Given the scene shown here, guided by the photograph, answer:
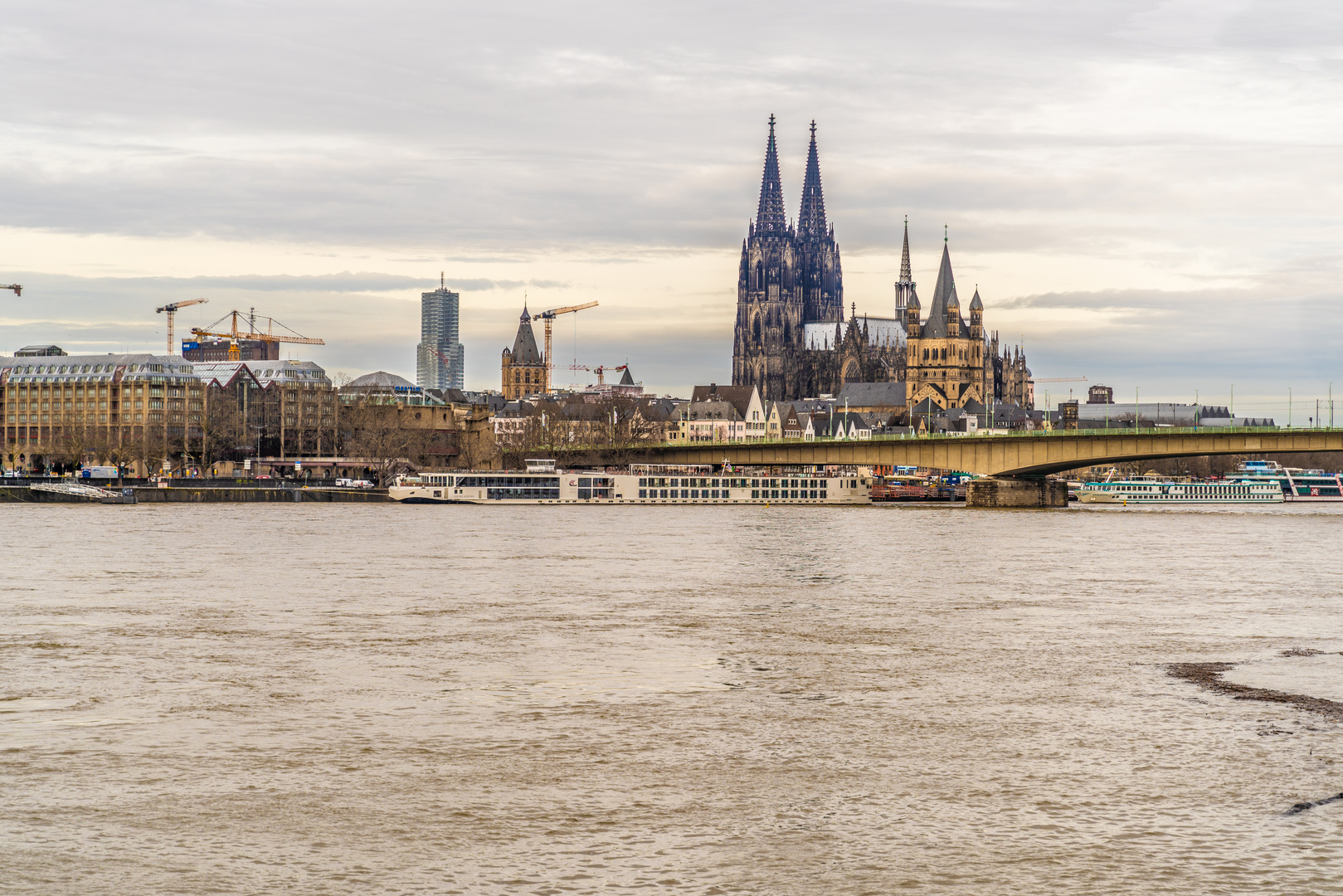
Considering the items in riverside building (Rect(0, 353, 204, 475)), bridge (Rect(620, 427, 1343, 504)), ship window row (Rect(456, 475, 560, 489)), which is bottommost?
ship window row (Rect(456, 475, 560, 489))

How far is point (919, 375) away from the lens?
633ft

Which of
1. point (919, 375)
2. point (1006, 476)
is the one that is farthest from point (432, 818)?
point (919, 375)

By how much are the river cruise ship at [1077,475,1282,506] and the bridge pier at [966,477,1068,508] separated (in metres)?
20.6

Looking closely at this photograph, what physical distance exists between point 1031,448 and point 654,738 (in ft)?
236

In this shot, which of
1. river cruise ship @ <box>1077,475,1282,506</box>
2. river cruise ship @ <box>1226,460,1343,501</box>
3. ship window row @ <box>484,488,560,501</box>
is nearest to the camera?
ship window row @ <box>484,488,560,501</box>

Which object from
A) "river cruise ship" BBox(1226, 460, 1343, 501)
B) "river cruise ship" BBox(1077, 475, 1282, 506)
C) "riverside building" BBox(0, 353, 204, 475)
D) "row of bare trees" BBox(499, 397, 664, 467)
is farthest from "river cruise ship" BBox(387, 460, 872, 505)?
"riverside building" BBox(0, 353, 204, 475)

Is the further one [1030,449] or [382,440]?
[382,440]

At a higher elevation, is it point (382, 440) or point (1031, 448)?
point (382, 440)

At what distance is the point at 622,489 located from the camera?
108125 millimetres

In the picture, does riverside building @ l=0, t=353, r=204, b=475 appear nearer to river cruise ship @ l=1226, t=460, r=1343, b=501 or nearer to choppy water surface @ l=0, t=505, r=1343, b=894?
river cruise ship @ l=1226, t=460, r=1343, b=501

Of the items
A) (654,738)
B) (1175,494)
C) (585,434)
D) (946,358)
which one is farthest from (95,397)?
(654,738)

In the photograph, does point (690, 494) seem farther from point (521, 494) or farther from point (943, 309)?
point (943, 309)

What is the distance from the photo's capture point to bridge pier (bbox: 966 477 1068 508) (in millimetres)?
95812

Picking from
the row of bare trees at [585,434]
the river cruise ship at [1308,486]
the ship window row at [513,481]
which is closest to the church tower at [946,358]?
the row of bare trees at [585,434]
